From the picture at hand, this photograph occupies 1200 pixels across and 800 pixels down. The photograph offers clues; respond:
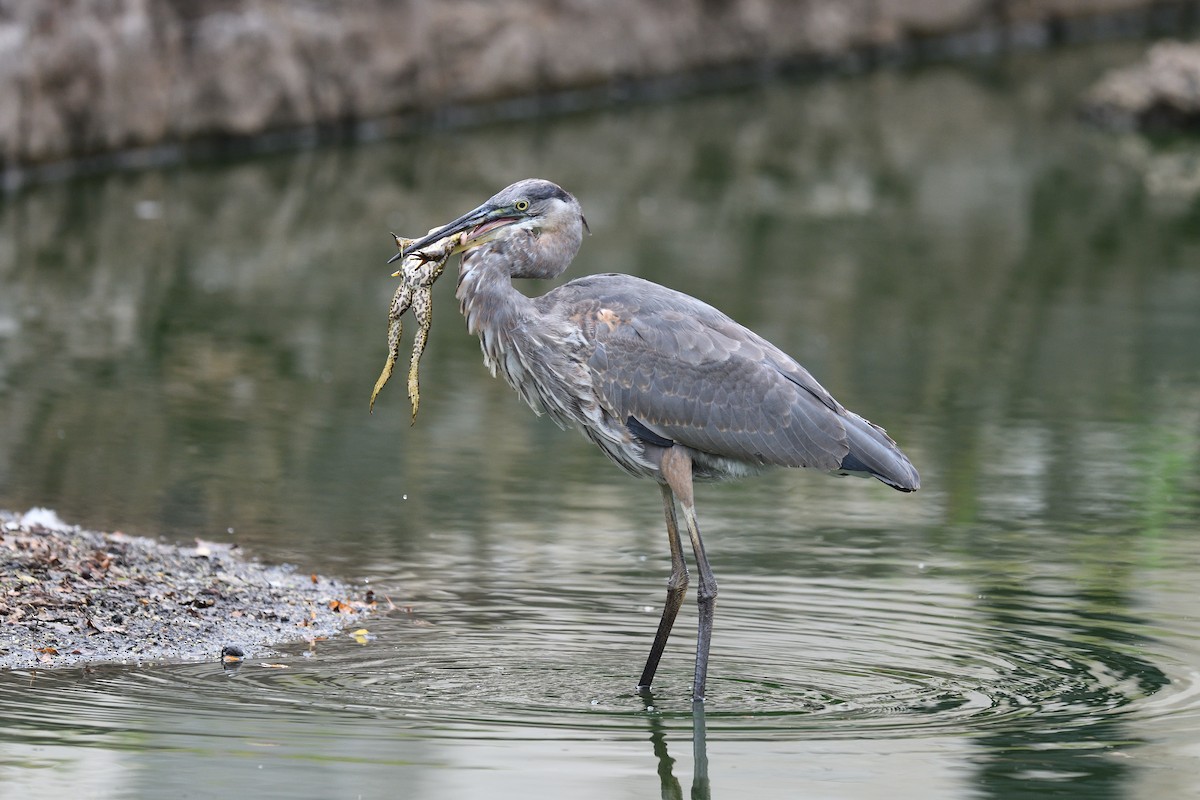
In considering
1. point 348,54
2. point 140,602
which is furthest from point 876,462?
point 348,54

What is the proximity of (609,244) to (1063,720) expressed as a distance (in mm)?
10387

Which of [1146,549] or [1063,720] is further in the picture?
[1146,549]

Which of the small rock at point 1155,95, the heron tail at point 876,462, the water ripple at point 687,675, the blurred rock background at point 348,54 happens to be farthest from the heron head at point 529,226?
the small rock at point 1155,95

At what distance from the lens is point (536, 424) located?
36.7 feet

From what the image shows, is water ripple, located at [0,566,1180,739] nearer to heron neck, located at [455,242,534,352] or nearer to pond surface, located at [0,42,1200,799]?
pond surface, located at [0,42,1200,799]

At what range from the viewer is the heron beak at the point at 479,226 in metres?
6.98

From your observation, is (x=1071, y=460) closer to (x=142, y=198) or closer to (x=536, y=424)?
(x=536, y=424)

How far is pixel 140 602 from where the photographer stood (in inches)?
281

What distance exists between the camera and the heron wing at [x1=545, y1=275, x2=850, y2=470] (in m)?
6.95

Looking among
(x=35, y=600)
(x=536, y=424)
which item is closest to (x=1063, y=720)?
(x=35, y=600)

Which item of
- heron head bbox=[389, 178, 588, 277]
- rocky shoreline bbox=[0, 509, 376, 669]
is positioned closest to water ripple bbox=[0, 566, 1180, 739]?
rocky shoreline bbox=[0, 509, 376, 669]

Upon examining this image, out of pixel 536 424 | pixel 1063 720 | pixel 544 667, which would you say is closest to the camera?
pixel 1063 720

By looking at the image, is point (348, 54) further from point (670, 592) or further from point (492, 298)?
point (670, 592)

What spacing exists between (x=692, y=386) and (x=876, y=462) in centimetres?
67
